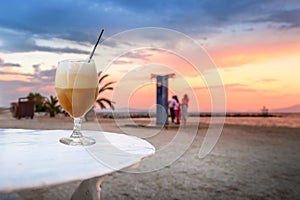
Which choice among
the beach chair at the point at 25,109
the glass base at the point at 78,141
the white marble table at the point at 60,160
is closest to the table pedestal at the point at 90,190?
the white marble table at the point at 60,160

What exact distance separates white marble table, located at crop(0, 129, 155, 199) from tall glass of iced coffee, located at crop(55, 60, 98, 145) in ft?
0.24

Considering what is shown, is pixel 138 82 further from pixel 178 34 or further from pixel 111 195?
pixel 111 195

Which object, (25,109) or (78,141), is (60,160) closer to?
(78,141)

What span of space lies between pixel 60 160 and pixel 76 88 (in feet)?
0.79

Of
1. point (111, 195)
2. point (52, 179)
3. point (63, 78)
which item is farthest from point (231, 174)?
point (52, 179)

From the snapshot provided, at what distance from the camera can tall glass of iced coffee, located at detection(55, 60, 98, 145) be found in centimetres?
Result: 76

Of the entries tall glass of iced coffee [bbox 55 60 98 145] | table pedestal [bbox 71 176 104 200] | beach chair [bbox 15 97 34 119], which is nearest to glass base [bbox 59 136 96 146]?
tall glass of iced coffee [bbox 55 60 98 145]

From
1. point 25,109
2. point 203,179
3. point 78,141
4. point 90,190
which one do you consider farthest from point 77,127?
point 25,109

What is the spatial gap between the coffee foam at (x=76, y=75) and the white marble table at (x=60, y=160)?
6.3 inches

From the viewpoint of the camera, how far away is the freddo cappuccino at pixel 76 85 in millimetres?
758

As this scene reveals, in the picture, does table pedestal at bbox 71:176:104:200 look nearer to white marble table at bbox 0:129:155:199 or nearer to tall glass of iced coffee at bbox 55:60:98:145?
white marble table at bbox 0:129:155:199

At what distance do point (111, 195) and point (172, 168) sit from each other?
0.80 meters

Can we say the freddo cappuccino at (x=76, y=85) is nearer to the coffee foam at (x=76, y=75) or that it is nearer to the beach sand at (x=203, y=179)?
the coffee foam at (x=76, y=75)

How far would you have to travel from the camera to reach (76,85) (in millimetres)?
756
